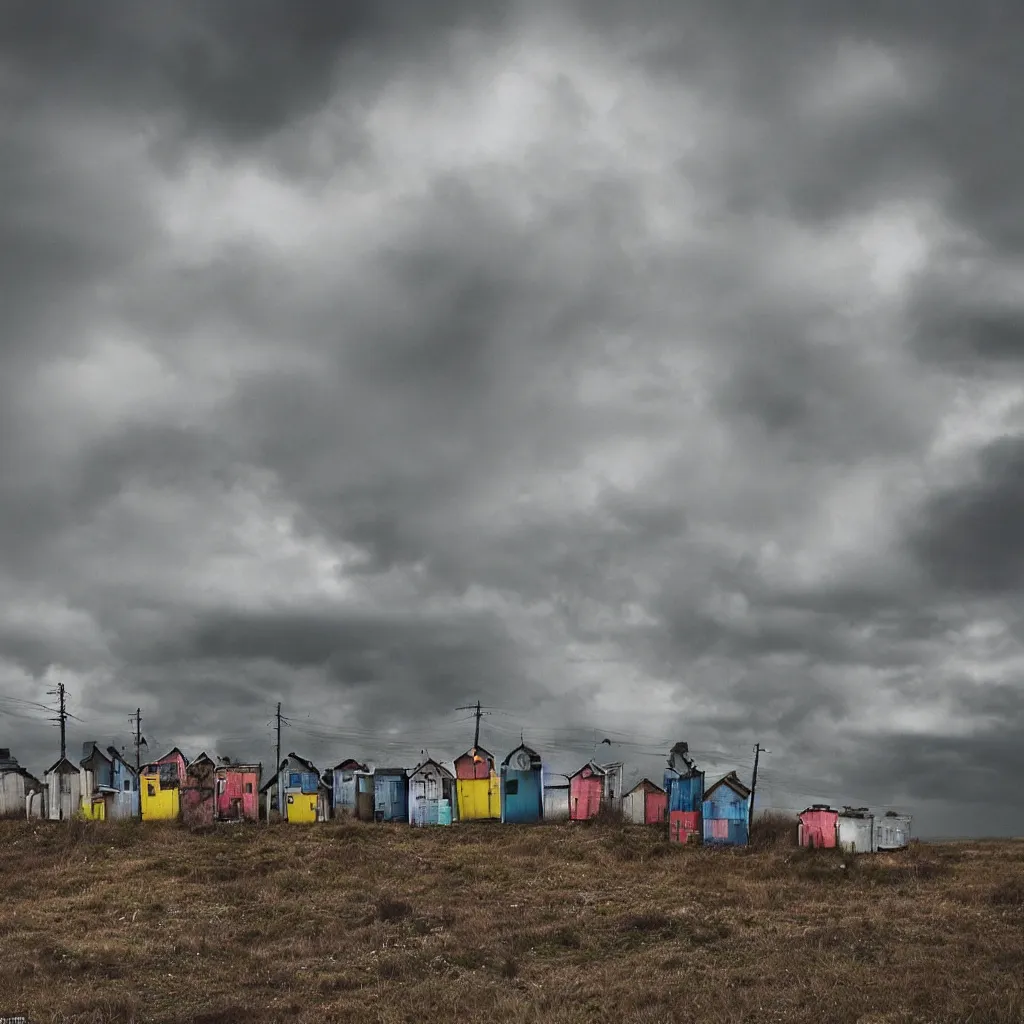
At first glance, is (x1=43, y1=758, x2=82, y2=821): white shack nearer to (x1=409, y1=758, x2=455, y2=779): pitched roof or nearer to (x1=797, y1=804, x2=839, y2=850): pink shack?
(x1=409, y1=758, x2=455, y2=779): pitched roof

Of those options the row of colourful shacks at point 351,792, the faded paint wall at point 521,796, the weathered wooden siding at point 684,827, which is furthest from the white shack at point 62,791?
the weathered wooden siding at point 684,827

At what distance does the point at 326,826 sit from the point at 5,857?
617 inches

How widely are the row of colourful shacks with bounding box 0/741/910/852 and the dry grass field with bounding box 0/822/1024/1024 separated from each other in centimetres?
799

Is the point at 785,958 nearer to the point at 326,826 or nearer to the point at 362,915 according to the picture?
the point at 362,915

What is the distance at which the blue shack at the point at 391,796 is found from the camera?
196ft

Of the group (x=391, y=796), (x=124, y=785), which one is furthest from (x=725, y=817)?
(x=124, y=785)

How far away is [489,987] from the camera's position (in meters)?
22.4

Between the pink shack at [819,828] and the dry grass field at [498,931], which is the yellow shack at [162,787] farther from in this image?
the pink shack at [819,828]

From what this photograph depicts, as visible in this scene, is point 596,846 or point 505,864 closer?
point 505,864

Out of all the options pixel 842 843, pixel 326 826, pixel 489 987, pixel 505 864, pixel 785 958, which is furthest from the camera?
pixel 326 826

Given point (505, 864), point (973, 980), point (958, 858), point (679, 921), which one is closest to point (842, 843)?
point (958, 858)

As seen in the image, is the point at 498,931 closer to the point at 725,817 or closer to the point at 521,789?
the point at 725,817

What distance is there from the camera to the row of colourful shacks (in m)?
57.8

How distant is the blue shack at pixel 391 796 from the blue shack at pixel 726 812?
58.6ft
